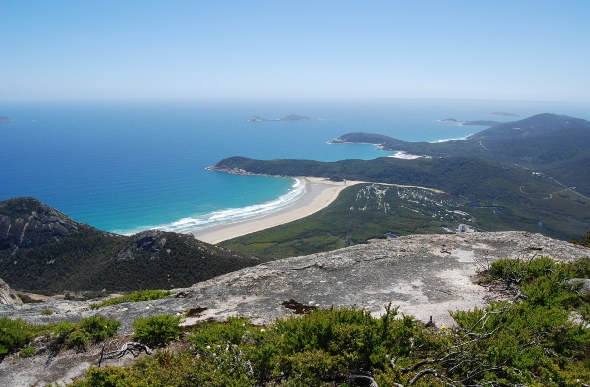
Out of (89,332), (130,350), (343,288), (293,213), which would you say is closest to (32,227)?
(293,213)

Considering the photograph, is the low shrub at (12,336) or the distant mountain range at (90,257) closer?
the low shrub at (12,336)

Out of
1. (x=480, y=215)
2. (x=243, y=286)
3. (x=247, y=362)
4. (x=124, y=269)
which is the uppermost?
(x=247, y=362)

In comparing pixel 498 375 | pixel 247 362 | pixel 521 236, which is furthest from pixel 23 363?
pixel 521 236

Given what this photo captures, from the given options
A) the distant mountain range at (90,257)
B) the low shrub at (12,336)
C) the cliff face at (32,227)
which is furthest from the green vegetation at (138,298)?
the cliff face at (32,227)

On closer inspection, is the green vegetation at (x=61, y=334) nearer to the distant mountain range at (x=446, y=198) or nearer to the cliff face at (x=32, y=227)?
the cliff face at (x=32, y=227)

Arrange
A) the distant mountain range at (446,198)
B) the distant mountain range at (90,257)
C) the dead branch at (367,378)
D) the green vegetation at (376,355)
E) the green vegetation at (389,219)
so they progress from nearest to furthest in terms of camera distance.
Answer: the dead branch at (367,378) → the green vegetation at (376,355) → the distant mountain range at (90,257) → the green vegetation at (389,219) → the distant mountain range at (446,198)

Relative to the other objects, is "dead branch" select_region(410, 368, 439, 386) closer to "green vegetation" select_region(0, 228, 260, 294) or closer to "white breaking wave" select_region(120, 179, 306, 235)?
"green vegetation" select_region(0, 228, 260, 294)

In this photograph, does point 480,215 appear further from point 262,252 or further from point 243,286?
point 243,286
